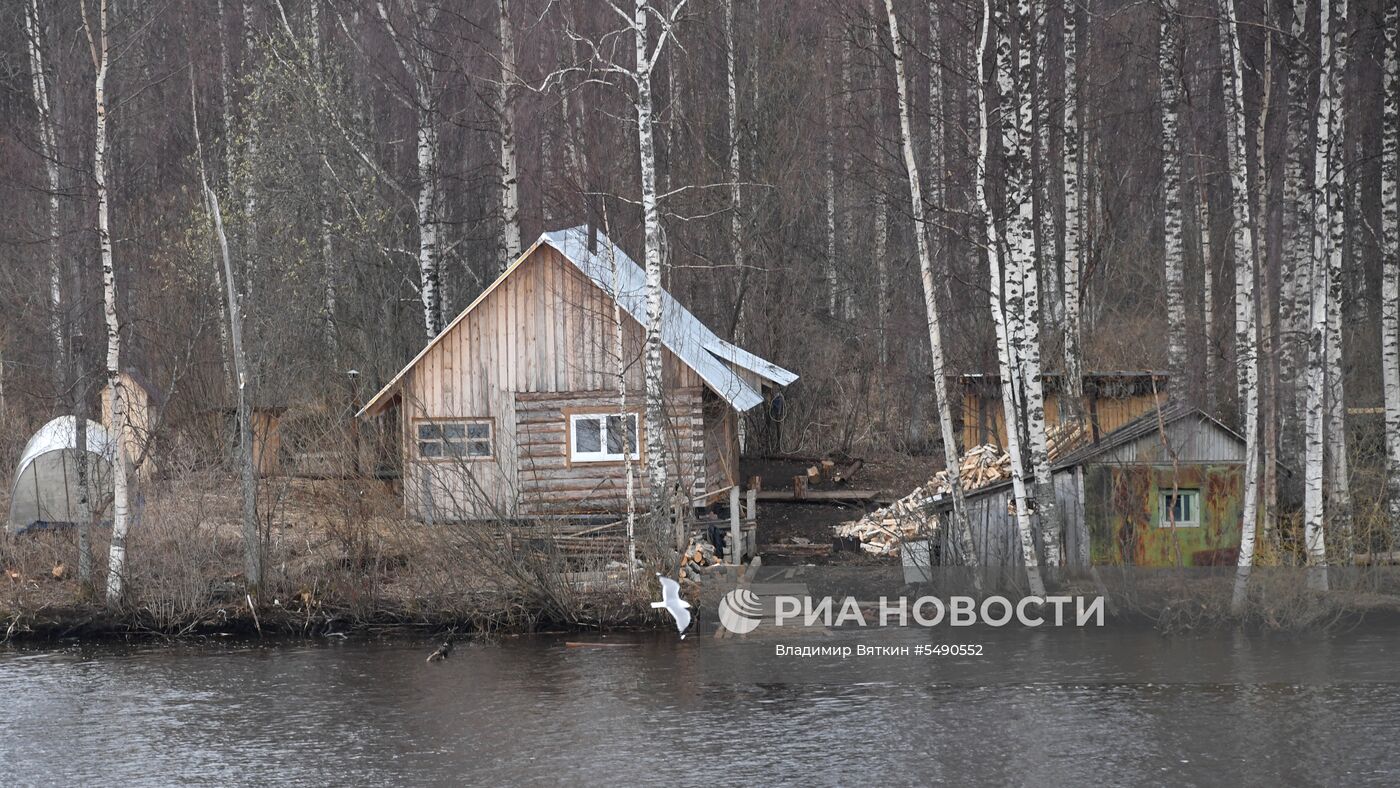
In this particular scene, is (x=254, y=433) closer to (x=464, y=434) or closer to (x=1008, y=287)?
(x=464, y=434)

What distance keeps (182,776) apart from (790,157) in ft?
73.6

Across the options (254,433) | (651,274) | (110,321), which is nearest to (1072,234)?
(651,274)

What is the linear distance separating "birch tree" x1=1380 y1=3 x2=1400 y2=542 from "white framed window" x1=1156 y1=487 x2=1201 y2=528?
2.56 metres

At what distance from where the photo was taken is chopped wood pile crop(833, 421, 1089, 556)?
2127cm

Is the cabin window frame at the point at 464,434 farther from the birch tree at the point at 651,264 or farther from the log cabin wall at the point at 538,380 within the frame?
the birch tree at the point at 651,264

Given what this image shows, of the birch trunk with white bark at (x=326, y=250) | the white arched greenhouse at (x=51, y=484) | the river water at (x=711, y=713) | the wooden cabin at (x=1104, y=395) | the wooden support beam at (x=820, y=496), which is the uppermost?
the birch trunk with white bark at (x=326, y=250)

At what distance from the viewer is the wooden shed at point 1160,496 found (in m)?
18.8

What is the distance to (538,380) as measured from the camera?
2412 cm

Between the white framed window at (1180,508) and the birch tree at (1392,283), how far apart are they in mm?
2558

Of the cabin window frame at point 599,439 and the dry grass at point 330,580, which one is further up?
the cabin window frame at point 599,439

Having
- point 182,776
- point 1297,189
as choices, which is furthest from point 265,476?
point 1297,189

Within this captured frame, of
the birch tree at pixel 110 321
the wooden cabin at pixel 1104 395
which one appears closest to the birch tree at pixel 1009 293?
the wooden cabin at pixel 1104 395

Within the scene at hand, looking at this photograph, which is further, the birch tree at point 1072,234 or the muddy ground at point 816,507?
the birch tree at point 1072,234

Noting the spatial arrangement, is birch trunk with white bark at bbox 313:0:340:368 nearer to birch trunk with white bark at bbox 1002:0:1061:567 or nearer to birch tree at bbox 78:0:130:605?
birch tree at bbox 78:0:130:605
